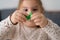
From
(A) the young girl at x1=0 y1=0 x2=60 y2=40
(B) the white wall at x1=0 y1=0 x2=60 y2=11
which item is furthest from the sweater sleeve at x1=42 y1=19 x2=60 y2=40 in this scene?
(B) the white wall at x1=0 y1=0 x2=60 y2=11

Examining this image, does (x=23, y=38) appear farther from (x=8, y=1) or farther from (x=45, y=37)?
(x=8, y=1)

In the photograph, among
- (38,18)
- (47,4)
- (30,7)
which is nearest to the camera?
(38,18)

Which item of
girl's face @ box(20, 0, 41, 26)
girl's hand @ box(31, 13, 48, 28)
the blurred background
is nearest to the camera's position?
girl's hand @ box(31, 13, 48, 28)

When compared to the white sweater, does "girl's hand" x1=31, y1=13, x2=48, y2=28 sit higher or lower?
higher

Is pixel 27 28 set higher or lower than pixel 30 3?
lower

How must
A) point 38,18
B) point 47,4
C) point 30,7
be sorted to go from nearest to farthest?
point 38,18 → point 30,7 → point 47,4

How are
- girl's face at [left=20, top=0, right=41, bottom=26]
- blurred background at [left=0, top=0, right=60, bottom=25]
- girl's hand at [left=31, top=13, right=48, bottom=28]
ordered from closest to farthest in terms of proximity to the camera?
1. girl's hand at [left=31, top=13, right=48, bottom=28]
2. girl's face at [left=20, top=0, right=41, bottom=26]
3. blurred background at [left=0, top=0, right=60, bottom=25]

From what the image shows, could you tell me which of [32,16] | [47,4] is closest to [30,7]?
[32,16]

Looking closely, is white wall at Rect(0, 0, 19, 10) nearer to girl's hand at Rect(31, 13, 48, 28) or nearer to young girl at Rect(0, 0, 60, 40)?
young girl at Rect(0, 0, 60, 40)

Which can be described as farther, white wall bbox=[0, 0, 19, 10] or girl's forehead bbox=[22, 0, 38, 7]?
white wall bbox=[0, 0, 19, 10]

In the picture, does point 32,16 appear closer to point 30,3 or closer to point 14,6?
point 30,3

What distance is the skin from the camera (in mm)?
753

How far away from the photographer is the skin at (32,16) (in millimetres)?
753

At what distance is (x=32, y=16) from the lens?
751 mm
